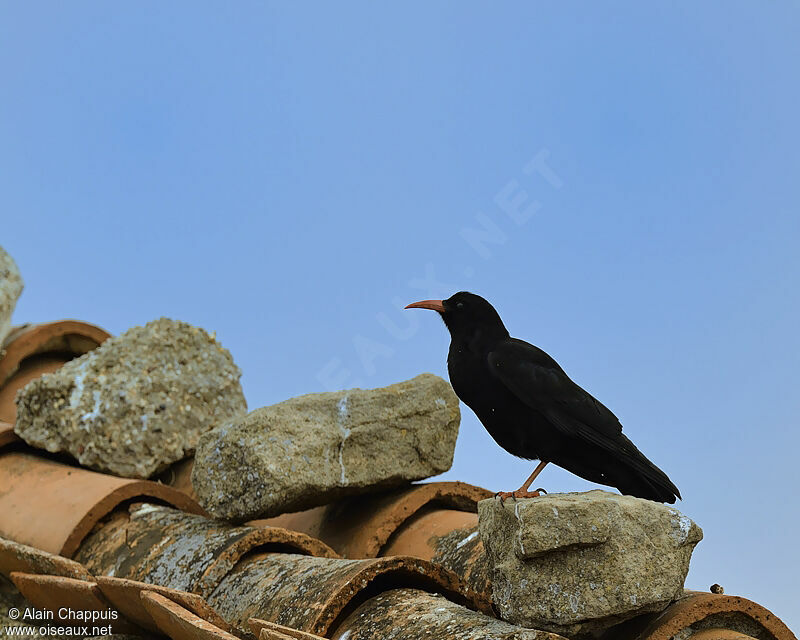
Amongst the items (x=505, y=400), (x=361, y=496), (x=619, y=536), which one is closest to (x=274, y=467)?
(x=361, y=496)

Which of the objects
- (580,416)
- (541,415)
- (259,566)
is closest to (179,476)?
(259,566)

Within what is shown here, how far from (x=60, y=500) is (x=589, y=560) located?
3.36 meters

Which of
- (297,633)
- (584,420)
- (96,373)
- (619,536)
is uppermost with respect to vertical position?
(96,373)

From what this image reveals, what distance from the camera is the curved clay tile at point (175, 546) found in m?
3.93

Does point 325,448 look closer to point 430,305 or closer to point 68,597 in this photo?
point 430,305

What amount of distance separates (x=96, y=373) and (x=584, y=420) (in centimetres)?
337

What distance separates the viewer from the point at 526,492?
3309 mm

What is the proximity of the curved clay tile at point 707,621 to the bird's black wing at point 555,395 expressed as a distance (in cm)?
62

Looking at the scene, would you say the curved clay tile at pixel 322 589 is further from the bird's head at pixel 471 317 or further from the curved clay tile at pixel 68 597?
the bird's head at pixel 471 317

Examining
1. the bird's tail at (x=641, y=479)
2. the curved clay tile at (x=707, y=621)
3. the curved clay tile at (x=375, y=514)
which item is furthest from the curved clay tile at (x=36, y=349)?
the curved clay tile at (x=707, y=621)

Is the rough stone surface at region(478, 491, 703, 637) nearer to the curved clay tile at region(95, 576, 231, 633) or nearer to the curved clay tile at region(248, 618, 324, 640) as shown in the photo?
the curved clay tile at region(248, 618, 324, 640)

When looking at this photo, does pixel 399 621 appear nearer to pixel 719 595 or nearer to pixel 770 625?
pixel 719 595

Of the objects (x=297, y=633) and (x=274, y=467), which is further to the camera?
(x=274, y=467)

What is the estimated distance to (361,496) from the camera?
4.67 m
